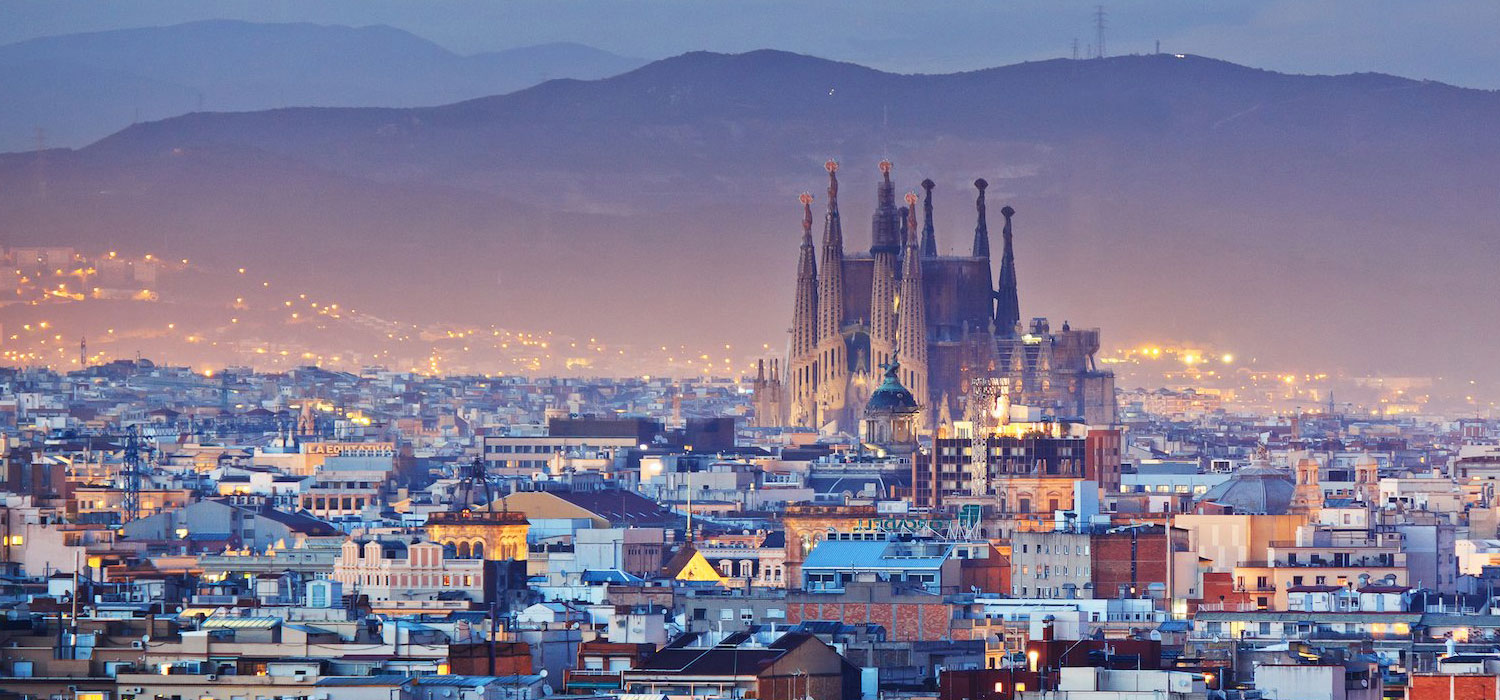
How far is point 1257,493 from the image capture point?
106 metres

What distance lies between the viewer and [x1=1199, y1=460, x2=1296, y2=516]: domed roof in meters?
104

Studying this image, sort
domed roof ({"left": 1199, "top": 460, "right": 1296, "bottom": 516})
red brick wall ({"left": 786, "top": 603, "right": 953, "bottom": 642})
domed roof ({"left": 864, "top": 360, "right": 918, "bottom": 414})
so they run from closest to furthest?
1. red brick wall ({"left": 786, "top": 603, "right": 953, "bottom": 642})
2. domed roof ({"left": 1199, "top": 460, "right": 1296, "bottom": 516})
3. domed roof ({"left": 864, "top": 360, "right": 918, "bottom": 414})

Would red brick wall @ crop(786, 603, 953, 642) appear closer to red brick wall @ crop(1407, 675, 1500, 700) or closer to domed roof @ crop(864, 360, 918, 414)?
red brick wall @ crop(1407, 675, 1500, 700)

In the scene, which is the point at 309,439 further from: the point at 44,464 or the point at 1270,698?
the point at 1270,698

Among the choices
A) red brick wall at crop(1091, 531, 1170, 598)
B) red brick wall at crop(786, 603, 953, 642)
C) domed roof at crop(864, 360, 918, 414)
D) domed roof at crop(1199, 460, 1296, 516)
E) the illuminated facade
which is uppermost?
domed roof at crop(864, 360, 918, 414)

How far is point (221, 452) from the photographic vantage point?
595 ft

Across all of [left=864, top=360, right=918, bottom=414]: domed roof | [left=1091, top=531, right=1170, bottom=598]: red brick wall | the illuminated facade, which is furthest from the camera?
[left=864, top=360, right=918, bottom=414]: domed roof

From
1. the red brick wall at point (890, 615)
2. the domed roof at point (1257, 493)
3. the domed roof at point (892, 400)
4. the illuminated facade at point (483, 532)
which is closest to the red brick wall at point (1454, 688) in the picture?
the red brick wall at point (890, 615)

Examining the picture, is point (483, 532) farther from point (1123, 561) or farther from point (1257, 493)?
point (1257, 493)

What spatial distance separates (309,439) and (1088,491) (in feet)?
286

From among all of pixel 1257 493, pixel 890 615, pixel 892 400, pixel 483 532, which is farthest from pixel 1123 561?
pixel 892 400

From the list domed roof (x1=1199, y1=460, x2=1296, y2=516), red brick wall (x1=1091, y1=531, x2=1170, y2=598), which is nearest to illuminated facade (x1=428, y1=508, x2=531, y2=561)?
red brick wall (x1=1091, y1=531, x2=1170, y2=598)

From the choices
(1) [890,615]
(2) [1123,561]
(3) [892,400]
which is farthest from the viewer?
(3) [892,400]

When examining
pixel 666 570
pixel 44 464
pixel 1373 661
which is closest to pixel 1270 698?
pixel 1373 661
